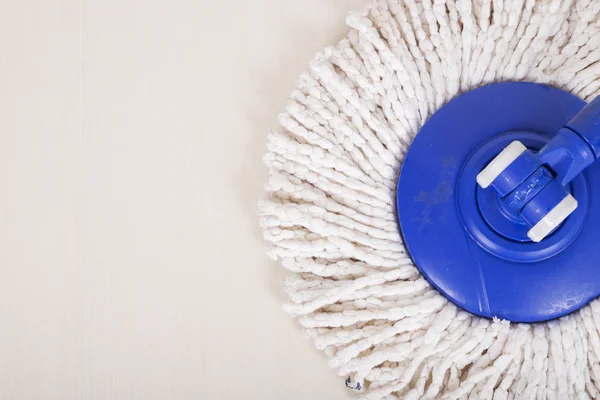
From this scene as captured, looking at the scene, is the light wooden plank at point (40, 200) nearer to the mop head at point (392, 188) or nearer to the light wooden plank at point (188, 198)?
the light wooden plank at point (188, 198)

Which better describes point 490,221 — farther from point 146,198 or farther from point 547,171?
point 146,198

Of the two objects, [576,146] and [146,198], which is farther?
[146,198]

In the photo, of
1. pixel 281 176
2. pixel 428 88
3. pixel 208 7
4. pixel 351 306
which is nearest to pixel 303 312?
pixel 351 306

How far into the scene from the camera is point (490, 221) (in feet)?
2.75

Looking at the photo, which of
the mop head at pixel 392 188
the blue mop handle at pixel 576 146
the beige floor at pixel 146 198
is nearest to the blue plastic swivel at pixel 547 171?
the blue mop handle at pixel 576 146

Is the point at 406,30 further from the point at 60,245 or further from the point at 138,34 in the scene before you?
the point at 60,245

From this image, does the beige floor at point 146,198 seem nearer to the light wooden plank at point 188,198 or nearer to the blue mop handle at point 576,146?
the light wooden plank at point 188,198

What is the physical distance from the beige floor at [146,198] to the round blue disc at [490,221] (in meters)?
0.19

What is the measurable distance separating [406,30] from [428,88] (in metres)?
0.07

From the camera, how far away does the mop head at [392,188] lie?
0.83 m

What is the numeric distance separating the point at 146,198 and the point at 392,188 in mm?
306

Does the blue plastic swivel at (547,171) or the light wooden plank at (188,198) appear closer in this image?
the blue plastic swivel at (547,171)

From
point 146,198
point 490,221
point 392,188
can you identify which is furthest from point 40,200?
point 490,221

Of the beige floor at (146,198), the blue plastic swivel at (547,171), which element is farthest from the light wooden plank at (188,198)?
the blue plastic swivel at (547,171)
